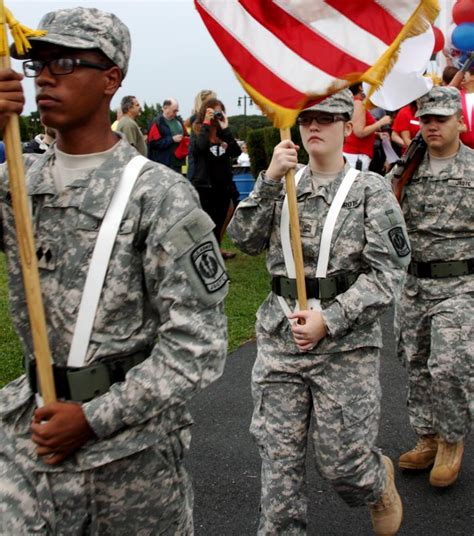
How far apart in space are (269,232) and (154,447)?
1.55 m

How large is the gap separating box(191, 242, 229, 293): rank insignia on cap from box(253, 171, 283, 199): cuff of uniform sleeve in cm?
129

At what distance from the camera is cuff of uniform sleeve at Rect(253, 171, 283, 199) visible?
12.0 feet

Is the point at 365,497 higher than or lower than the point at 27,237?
lower

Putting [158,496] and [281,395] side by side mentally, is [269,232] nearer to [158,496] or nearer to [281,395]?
[281,395]

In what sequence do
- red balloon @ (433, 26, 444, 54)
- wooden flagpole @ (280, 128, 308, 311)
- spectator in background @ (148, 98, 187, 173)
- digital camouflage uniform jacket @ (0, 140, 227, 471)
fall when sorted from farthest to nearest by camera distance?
1. spectator in background @ (148, 98, 187, 173)
2. red balloon @ (433, 26, 444, 54)
3. wooden flagpole @ (280, 128, 308, 311)
4. digital camouflage uniform jacket @ (0, 140, 227, 471)

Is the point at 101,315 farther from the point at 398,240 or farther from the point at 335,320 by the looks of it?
the point at 398,240

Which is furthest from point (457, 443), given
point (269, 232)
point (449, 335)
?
point (269, 232)

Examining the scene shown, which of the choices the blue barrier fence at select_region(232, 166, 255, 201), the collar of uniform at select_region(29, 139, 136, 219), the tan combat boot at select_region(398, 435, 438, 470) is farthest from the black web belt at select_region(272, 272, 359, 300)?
the blue barrier fence at select_region(232, 166, 255, 201)

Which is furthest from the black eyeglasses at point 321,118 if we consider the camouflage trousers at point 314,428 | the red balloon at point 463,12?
the red balloon at point 463,12

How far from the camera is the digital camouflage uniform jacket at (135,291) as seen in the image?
2.30 metres

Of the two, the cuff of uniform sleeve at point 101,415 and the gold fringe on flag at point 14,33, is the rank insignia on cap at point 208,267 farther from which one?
the gold fringe on flag at point 14,33

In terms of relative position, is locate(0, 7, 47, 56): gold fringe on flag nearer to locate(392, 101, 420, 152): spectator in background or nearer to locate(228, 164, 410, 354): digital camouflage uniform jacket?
locate(228, 164, 410, 354): digital camouflage uniform jacket

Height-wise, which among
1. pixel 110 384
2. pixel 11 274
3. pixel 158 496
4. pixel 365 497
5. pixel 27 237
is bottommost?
pixel 365 497

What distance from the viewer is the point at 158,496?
2.47m
